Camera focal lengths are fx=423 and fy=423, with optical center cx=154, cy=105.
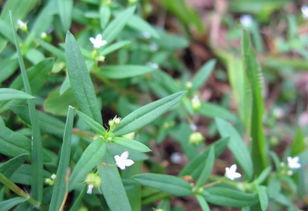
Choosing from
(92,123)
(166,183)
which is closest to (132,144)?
(92,123)

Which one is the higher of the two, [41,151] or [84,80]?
[84,80]

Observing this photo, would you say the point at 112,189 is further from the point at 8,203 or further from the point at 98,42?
the point at 98,42

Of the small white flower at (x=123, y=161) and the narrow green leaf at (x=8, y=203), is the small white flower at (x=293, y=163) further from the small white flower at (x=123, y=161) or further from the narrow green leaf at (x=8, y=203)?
the narrow green leaf at (x=8, y=203)

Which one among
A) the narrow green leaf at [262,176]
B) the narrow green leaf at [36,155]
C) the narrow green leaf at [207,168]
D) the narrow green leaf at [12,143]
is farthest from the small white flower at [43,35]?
the narrow green leaf at [262,176]

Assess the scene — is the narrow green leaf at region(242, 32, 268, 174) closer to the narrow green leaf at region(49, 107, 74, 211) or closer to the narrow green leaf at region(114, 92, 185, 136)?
the narrow green leaf at region(114, 92, 185, 136)

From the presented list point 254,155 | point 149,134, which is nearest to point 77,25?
point 149,134

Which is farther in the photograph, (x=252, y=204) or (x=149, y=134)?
(x=149, y=134)

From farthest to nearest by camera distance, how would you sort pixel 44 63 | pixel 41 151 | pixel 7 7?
Answer: pixel 7 7, pixel 44 63, pixel 41 151

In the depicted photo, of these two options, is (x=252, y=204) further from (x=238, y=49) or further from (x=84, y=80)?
(x=238, y=49)
